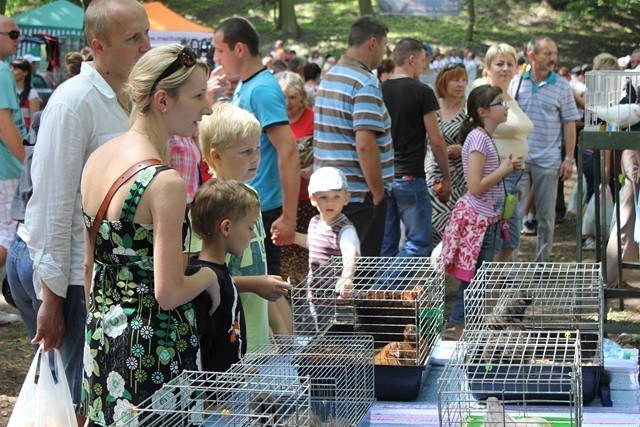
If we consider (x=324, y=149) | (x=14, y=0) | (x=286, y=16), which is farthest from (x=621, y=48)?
(x=324, y=149)

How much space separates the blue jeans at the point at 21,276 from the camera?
3523 millimetres

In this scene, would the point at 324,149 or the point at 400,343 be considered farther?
the point at 324,149

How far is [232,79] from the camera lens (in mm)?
5246

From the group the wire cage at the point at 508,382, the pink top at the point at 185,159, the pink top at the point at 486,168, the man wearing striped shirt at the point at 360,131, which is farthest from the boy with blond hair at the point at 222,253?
the pink top at the point at 486,168

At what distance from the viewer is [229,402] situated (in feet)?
7.50

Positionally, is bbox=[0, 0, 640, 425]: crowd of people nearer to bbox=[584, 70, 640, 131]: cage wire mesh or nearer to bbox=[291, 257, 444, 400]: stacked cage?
bbox=[291, 257, 444, 400]: stacked cage

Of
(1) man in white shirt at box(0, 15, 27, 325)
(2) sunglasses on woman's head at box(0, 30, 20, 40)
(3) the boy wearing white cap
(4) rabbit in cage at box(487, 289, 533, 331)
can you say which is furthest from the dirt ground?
(4) rabbit in cage at box(487, 289, 533, 331)

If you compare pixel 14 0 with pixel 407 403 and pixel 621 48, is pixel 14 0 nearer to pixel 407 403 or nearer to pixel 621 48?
pixel 621 48

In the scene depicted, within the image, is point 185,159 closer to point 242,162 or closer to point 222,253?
point 242,162

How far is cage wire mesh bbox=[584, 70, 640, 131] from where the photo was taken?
4.77 m

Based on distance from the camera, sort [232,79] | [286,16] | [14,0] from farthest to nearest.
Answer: [14,0]
[286,16]
[232,79]

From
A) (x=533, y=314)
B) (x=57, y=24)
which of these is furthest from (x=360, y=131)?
(x=57, y=24)

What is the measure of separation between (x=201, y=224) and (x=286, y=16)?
32.0 meters

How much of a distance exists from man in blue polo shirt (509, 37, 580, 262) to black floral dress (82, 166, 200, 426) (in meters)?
5.53
